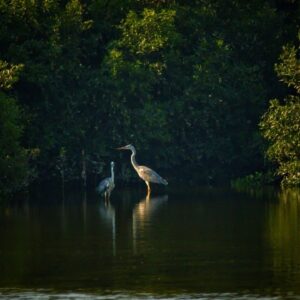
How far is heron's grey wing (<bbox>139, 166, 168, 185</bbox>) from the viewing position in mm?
46688

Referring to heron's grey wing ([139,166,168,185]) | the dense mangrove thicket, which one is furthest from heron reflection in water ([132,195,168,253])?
the dense mangrove thicket

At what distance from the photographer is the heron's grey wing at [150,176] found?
153 feet

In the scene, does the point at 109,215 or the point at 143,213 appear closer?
the point at 109,215

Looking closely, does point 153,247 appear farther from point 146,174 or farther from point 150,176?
Result: point 146,174

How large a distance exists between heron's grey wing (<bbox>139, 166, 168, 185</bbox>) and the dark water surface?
3363mm

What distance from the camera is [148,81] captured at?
49.2m

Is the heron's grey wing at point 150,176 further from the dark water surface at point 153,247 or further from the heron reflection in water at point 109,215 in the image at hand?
the heron reflection in water at point 109,215

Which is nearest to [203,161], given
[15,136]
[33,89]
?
[33,89]

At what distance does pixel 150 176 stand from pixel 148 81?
4.05 meters

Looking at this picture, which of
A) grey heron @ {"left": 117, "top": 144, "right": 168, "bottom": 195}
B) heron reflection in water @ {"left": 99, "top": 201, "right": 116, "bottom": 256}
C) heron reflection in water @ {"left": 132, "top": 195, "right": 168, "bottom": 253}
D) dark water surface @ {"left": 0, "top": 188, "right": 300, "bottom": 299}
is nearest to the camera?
dark water surface @ {"left": 0, "top": 188, "right": 300, "bottom": 299}

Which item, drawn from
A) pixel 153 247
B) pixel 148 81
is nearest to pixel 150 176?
pixel 148 81

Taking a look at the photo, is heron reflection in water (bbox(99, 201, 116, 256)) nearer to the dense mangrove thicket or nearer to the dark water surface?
the dark water surface

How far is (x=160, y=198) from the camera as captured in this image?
43.2m

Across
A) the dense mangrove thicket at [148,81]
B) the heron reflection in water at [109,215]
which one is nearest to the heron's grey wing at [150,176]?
the dense mangrove thicket at [148,81]
